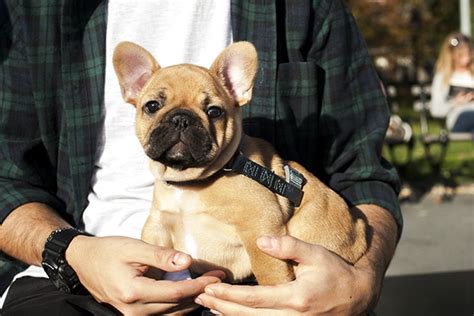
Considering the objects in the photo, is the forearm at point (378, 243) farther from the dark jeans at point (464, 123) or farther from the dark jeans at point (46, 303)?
the dark jeans at point (464, 123)

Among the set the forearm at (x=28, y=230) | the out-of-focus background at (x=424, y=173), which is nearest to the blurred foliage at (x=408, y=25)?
the out-of-focus background at (x=424, y=173)

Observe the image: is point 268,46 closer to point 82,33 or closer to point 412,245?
point 82,33

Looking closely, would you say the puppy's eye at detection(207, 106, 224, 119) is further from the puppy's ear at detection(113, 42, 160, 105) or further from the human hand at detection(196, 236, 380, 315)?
the human hand at detection(196, 236, 380, 315)

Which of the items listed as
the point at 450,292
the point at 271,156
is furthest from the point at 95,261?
the point at 450,292

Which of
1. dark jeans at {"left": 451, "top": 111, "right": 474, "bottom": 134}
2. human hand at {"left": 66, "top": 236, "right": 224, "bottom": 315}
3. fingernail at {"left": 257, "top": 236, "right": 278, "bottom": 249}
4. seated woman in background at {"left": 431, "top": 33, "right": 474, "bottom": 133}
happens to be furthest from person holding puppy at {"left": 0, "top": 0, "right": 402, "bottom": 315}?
seated woman in background at {"left": 431, "top": 33, "right": 474, "bottom": 133}

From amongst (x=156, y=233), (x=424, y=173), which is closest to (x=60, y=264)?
(x=156, y=233)

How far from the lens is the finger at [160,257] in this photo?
5.82 feet

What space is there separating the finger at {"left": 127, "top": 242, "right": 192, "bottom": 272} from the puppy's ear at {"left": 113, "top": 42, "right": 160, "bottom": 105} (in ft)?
1.35

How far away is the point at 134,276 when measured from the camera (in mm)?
1835

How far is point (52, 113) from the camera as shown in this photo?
2295 millimetres

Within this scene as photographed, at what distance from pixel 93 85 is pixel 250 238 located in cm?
68

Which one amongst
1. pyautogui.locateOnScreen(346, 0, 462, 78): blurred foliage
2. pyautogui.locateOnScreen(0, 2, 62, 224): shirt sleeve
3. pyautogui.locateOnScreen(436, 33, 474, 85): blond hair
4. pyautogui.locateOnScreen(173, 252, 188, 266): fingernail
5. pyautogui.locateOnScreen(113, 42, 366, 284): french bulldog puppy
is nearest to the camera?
pyautogui.locateOnScreen(173, 252, 188, 266): fingernail

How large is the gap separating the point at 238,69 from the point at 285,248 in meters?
0.47

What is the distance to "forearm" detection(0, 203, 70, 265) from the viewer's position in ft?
6.95
